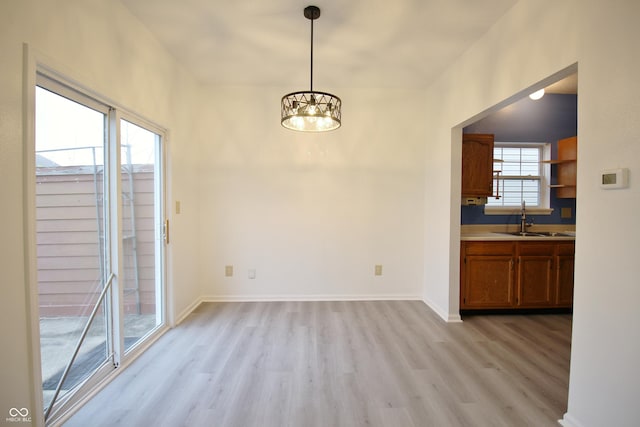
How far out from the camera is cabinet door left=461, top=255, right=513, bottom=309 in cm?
325

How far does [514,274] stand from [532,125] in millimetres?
2081

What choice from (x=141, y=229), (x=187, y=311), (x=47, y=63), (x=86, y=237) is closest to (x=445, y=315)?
(x=187, y=311)

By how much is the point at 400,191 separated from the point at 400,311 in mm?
1528

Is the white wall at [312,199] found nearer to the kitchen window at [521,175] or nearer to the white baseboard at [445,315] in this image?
the white baseboard at [445,315]

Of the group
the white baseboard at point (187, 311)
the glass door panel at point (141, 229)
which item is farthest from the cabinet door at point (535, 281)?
the glass door panel at point (141, 229)

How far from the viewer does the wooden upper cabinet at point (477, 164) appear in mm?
3465

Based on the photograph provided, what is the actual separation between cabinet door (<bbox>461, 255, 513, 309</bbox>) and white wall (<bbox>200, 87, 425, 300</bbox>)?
27.9 inches

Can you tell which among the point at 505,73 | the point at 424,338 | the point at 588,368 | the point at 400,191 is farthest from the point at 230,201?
the point at 588,368

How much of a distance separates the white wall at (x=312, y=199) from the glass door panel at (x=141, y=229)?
0.88m

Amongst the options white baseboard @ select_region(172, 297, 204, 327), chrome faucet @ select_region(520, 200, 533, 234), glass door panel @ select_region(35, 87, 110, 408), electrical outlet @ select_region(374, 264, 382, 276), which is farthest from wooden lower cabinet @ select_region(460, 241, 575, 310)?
glass door panel @ select_region(35, 87, 110, 408)

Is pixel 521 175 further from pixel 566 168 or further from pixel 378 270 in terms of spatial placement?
pixel 378 270

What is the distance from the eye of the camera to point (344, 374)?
2.17 metres

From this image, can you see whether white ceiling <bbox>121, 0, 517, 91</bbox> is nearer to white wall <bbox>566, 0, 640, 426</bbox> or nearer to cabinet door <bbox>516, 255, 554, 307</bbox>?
white wall <bbox>566, 0, 640, 426</bbox>

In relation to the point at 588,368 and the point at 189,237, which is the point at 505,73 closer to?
the point at 588,368
